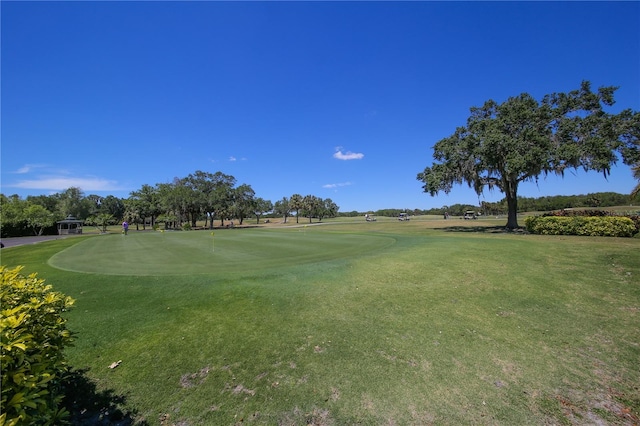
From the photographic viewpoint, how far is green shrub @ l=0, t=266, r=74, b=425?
6.36 ft

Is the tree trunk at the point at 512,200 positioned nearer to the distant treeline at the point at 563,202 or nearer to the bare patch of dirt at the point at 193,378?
the bare patch of dirt at the point at 193,378

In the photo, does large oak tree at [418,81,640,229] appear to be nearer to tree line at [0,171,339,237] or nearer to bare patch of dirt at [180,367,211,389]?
bare patch of dirt at [180,367,211,389]

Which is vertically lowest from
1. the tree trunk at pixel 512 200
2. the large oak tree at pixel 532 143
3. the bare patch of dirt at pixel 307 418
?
the bare patch of dirt at pixel 307 418

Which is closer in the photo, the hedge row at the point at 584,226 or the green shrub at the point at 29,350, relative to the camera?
the green shrub at the point at 29,350

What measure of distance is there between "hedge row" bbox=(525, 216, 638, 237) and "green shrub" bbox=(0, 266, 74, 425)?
999 inches

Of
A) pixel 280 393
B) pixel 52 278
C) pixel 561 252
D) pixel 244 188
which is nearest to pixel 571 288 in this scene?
pixel 561 252

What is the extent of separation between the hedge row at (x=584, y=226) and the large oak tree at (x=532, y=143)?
14.2 ft

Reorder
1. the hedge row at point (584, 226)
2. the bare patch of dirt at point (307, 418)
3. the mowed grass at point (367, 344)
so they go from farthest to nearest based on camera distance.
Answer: the hedge row at point (584, 226)
the mowed grass at point (367, 344)
the bare patch of dirt at point (307, 418)

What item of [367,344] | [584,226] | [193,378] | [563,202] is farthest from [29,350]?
[563,202]

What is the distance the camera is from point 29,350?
2.39m

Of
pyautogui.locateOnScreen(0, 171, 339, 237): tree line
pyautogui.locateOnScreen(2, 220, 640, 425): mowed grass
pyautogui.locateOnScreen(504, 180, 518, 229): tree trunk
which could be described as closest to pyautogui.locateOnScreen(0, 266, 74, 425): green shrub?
pyautogui.locateOnScreen(2, 220, 640, 425): mowed grass

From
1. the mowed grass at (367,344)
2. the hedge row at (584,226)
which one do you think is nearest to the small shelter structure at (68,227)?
the mowed grass at (367,344)

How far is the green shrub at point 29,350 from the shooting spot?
6.36 feet

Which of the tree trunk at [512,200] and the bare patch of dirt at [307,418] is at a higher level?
the tree trunk at [512,200]
